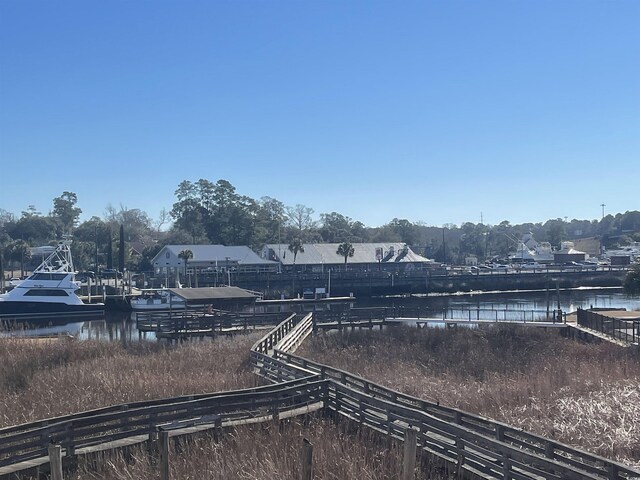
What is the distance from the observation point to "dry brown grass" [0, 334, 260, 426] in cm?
1870

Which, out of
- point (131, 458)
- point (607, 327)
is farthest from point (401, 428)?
point (607, 327)

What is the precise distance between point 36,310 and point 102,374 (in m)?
43.2

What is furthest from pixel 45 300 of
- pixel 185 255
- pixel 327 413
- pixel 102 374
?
pixel 327 413

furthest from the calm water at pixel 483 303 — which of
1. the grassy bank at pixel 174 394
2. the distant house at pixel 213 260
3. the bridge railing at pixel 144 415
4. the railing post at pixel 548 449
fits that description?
the railing post at pixel 548 449

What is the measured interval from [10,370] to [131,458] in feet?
44.8

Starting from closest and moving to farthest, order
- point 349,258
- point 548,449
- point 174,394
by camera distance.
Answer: point 548,449, point 174,394, point 349,258

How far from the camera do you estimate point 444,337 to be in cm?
3538

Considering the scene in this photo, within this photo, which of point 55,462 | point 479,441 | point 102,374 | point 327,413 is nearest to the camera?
point 55,462

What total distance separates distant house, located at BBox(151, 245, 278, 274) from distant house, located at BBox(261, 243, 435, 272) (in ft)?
12.9

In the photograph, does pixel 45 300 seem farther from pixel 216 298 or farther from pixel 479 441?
pixel 479 441

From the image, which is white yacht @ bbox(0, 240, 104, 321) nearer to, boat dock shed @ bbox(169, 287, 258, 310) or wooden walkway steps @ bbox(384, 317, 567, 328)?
boat dock shed @ bbox(169, 287, 258, 310)

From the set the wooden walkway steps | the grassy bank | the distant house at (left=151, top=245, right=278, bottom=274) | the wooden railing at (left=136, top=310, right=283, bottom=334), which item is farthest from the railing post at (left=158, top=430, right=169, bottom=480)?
the distant house at (left=151, top=245, right=278, bottom=274)

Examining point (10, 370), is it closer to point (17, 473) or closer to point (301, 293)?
point (17, 473)

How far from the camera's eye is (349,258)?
104000 mm
